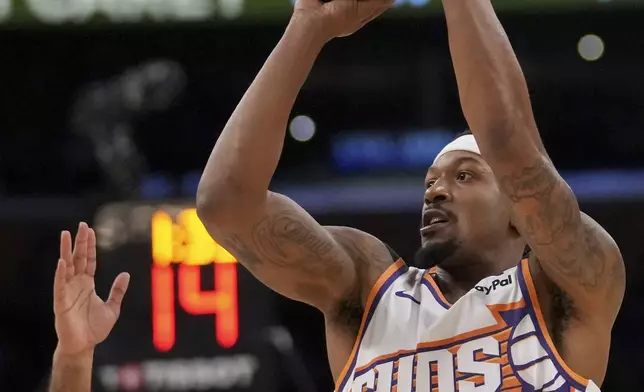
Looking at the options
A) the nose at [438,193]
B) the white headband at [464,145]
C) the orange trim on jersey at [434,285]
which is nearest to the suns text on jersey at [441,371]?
the orange trim on jersey at [434,285]

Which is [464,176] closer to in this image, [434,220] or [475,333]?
[434,220]

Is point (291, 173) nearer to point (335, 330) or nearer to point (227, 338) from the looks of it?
point (227, 338)

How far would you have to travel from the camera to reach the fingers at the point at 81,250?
2365 mm

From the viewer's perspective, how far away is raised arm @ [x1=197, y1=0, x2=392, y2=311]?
1793mm

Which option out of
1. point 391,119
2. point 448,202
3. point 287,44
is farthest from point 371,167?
point 287,44

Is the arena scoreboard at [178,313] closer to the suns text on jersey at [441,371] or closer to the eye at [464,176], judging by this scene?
the eye at [464,176]

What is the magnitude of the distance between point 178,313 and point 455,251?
217cm

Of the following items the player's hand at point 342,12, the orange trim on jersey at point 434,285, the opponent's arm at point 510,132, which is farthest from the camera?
the orange trim on jersey at point 434,285

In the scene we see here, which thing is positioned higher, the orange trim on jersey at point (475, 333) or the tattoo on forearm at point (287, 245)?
the tattoo on forearm at point (287, 245)

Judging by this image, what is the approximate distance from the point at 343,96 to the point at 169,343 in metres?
1.79

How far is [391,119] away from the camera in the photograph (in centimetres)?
517

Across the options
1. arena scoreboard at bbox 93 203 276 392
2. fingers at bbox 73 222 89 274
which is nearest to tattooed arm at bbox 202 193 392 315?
fingers at bbox 73 222 89 274

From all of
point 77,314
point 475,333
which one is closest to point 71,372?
point 77,314

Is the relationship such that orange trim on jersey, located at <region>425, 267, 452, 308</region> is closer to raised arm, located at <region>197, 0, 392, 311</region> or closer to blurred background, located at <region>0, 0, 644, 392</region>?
raised arm, located at <region>197, 0, 392, 311</region>
